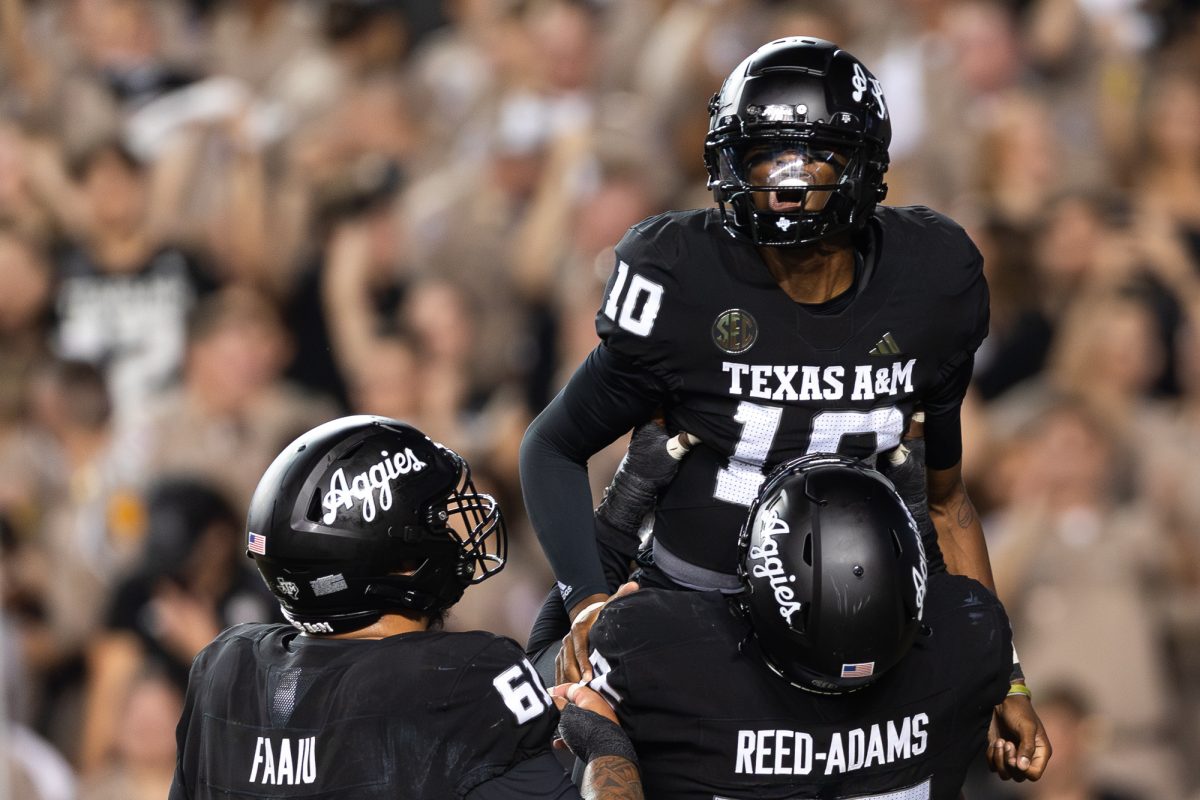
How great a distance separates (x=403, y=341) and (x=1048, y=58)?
2760 millimetres

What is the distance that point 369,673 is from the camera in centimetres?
271

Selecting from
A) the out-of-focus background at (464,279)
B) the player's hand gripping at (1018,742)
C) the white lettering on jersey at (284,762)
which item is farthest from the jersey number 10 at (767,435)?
the out-of-focus background at (464,279)

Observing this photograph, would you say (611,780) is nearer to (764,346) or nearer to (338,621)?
Answer: (338,621)

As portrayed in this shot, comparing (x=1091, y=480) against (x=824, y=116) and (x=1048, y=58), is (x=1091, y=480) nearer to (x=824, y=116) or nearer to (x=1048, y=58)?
(x=1048, y=58)

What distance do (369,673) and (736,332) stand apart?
3.01 feet

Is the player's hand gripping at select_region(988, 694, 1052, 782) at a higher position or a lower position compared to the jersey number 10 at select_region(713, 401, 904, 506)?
lower

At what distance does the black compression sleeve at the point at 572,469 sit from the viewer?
3322 mm

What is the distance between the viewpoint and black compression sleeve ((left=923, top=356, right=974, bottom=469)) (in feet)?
10.8

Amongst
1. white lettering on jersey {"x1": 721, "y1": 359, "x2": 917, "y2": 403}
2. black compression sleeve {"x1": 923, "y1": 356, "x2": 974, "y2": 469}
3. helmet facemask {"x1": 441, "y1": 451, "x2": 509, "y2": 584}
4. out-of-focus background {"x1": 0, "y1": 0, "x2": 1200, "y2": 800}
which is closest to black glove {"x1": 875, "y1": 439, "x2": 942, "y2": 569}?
black compression sleeve {"x1": 923, "y1": 356, "x2": 974, "y2": 469}

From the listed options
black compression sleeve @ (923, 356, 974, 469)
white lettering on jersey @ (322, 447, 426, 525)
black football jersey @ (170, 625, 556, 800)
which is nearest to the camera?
black football jersey @ (170, 625, 556, 800)

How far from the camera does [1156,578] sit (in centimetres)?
605

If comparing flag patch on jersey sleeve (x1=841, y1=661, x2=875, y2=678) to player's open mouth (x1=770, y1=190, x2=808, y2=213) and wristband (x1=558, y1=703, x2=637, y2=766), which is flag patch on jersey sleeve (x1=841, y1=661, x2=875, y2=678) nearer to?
wristband (x1=558, y1=703, x2=637, y2=766)

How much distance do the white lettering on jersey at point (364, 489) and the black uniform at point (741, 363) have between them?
570 millimetres

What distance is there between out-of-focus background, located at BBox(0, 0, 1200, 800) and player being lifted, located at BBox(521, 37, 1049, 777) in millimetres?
2915
